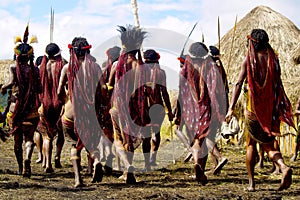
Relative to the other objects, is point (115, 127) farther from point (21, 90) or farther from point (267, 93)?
point (267, 93)

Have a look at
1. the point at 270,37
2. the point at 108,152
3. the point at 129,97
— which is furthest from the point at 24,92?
the point at 270,37

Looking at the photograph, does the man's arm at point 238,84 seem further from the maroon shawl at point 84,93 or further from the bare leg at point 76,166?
the bare leg at point 76,166

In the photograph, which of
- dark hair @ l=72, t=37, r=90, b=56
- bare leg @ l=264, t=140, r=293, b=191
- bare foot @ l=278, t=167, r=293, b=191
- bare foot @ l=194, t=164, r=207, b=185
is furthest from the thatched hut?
bare foot @ l=278, t=167, r=293, b=191

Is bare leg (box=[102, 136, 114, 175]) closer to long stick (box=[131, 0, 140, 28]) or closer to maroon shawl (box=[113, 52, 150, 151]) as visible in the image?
maroon shawl (box=[113, 52, 150, 151])

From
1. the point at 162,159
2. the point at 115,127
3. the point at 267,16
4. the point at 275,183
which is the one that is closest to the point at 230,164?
the point at 162,159

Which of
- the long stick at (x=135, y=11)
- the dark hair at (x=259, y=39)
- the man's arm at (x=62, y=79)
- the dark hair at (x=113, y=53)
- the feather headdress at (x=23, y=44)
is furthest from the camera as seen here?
the long stick at (x=135, y=11)

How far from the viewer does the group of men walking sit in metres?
6.70

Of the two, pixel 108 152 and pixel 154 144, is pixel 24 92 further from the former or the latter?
pixel 154 144

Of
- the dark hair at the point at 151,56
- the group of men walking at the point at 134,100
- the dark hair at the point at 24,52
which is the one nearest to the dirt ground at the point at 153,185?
the group of men walking at the point at 134,100

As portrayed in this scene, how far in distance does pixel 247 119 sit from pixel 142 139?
1.68 meters

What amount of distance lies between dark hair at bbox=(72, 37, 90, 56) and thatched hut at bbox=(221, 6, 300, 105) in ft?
24.6

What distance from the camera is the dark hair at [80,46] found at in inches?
292

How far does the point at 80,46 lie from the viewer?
7.41 metres

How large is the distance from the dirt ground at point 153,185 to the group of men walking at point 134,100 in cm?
22
